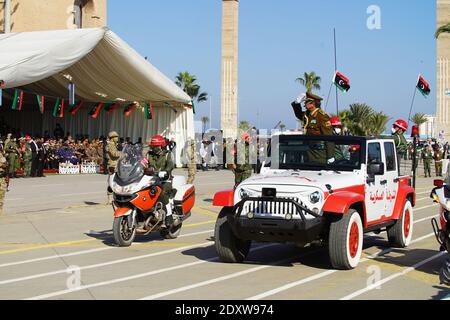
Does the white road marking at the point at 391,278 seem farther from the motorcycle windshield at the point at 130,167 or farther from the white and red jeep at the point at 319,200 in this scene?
the motorcycle windshield at the point at 130,167

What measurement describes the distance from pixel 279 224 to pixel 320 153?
5.93 feet

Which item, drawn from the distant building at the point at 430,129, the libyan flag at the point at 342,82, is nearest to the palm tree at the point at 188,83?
the distant building at the point at 430,129

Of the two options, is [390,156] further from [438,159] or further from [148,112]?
Answer: [148,112]

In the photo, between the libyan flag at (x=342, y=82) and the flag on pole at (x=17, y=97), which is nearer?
the libyan flag at (x=342, y=82)

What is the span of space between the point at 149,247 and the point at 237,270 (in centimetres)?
247

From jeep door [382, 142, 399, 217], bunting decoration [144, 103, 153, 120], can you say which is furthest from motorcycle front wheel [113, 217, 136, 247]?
bunting decoration [144, 103, 153, 120]

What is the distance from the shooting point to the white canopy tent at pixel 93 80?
86.0ft

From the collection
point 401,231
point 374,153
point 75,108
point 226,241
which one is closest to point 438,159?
point 75,108

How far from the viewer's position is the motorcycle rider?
11109mm

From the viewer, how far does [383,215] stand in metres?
10.0

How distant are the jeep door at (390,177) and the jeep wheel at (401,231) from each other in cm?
28
